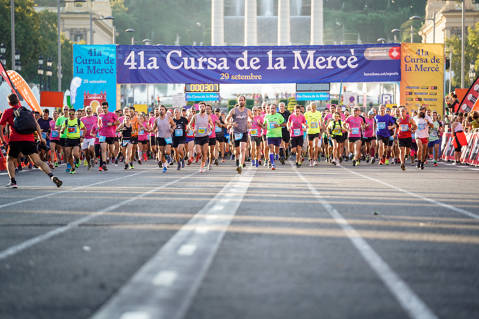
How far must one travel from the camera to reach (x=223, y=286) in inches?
232

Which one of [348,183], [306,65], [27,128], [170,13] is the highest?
[170,13]

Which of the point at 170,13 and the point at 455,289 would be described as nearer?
the point at 455,289

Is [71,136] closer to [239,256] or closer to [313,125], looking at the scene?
[313,125]

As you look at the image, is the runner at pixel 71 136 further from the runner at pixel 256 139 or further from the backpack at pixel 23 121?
the backpack at pixel 23 121

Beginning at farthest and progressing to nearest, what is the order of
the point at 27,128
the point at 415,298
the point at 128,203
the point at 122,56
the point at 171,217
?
the point at 122,56, the point at 27,128, the point at 128,203, the point at 171,217, the point at 415,298

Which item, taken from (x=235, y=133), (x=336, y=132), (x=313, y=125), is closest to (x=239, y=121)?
(x=235, y=133)

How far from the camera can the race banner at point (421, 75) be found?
35.9 metres

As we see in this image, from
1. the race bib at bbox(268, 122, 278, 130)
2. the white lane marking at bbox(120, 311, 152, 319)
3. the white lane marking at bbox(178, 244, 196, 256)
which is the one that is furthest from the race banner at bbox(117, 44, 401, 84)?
the white lane marking at bbox(120, 311, 152, 319)

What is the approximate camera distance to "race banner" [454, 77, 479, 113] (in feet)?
102

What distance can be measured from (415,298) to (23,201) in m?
9.11

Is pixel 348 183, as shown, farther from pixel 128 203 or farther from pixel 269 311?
pixel 269 311

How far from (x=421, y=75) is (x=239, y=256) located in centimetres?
3002

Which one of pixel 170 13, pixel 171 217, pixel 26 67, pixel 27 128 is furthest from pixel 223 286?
pixel 170 13

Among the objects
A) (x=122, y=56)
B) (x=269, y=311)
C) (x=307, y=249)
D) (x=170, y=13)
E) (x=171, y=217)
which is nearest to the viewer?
(x=269, y=311)
